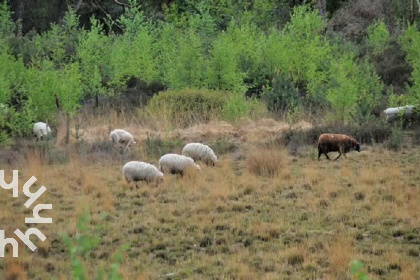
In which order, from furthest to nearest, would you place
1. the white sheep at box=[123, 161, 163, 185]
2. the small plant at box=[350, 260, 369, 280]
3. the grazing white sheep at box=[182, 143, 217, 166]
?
the grazing white sheep at box=[182, 143, 217, 166]
the white sheep at box=[123, 161, 163, 185]
the small plant at box=[350, 260, 369, 280]

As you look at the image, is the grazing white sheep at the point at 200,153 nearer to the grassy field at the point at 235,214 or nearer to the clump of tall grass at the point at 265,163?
the grassy field at the point at 235,214

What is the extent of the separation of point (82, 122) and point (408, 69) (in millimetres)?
12318

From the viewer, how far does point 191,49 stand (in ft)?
76.3

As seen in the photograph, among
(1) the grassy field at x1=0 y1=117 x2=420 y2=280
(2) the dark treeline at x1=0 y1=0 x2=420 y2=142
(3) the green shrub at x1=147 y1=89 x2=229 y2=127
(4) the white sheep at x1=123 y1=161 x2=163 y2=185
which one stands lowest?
(1) the grassy field at x1=0 y1=117 x2=420 y2=280

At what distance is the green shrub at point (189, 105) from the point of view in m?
20.0

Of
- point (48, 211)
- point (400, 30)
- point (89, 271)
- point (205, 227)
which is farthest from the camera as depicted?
point (400, 30)

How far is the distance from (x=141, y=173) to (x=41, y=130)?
20.1 feet

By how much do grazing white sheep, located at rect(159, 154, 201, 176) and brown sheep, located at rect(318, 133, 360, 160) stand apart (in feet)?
9.82

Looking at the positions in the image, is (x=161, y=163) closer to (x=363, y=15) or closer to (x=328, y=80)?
(x=328, y=80)

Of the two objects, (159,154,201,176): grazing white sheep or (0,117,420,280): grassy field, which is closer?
(0,117,420,280): grassy field

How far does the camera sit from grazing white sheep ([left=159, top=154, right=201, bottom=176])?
13008 mm

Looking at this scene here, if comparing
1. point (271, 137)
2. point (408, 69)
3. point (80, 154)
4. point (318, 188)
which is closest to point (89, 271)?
point (318, 188)

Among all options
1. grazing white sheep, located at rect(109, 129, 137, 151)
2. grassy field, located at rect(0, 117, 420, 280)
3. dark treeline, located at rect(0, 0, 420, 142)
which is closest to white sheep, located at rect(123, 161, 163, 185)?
grassy field, located at rect(0, 117, 420, 280)

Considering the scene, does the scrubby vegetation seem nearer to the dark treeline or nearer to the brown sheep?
the dark treeline
